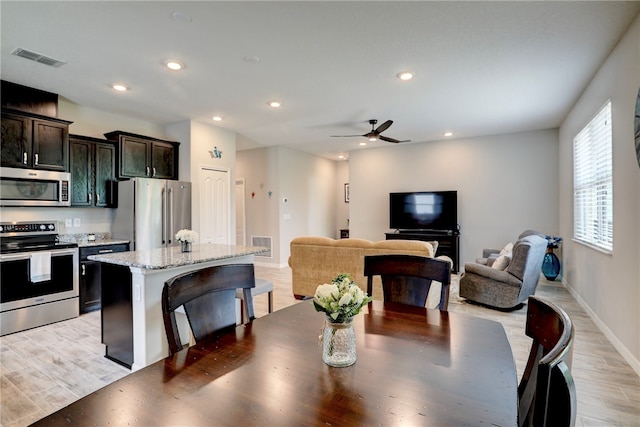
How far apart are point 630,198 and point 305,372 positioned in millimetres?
3228

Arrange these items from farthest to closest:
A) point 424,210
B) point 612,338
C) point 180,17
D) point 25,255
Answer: point 424,210 < point 25,255 < point 612,338 < point 180,17

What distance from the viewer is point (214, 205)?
582 centimetres

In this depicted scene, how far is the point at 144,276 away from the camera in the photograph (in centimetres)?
252

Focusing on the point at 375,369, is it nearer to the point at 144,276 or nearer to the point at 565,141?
the point at 144,276

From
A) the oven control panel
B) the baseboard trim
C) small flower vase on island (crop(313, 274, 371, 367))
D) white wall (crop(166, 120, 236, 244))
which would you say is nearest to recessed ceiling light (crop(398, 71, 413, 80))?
small flower vase on island (crop(313, 274, 371, 367))

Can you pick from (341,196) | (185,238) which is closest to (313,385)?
(185,238)

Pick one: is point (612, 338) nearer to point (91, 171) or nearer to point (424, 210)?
point (424, 210)

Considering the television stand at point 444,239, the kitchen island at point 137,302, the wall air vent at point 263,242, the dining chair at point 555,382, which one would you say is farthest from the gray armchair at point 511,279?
the wall air vent at point 263,242

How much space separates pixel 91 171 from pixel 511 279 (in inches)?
225

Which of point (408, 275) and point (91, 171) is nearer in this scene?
point (408, 275)

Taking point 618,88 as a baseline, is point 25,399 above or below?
below

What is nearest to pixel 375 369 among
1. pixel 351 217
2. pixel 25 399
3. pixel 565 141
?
pixel 25 399

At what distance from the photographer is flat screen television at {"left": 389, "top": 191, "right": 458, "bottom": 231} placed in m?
6.89

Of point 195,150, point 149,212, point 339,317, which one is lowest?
point 339,317
